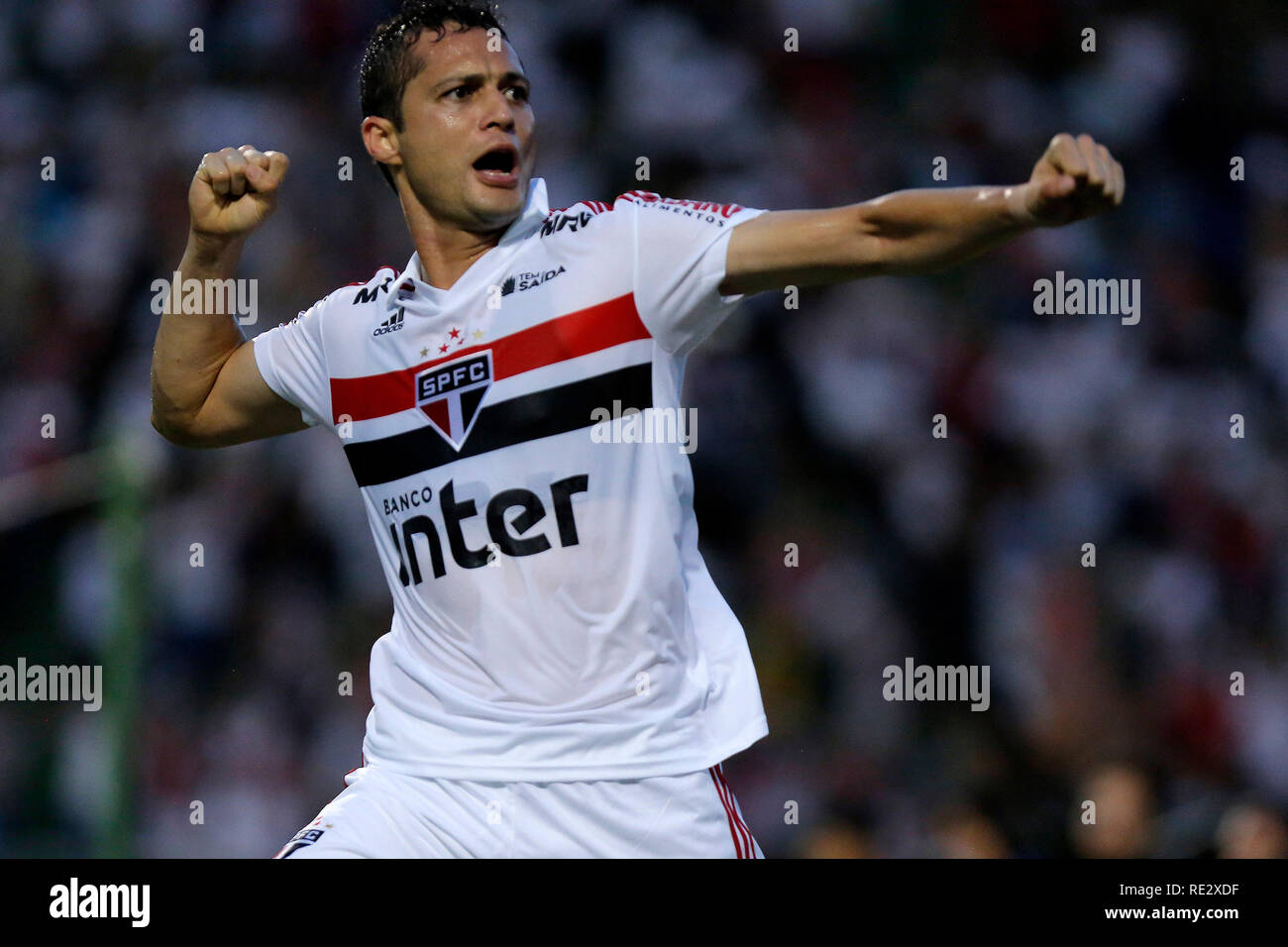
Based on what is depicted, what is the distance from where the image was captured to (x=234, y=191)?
164 inches

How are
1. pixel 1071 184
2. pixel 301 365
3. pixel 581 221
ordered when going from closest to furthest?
pixel 1071 184, pixel 581 221, pixel 301 365

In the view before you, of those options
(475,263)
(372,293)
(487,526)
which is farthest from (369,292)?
(487,526)

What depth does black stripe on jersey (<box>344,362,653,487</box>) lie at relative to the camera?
3729mm

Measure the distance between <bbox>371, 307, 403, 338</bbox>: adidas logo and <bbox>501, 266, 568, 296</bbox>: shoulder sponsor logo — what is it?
0.30 meters

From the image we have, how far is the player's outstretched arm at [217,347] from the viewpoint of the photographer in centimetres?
417

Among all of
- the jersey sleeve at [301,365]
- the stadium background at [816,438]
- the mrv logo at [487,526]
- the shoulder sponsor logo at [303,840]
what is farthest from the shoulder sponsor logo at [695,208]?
the stadium background at [816,438]

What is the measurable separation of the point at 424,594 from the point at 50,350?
211 inches

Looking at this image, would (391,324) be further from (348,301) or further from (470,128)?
(470,128)

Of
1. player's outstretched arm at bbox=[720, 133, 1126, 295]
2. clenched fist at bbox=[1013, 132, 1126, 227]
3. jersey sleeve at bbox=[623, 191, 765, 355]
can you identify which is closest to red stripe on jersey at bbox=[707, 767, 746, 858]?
jersey sleeve at bbox=[623, 191, 765, 355]

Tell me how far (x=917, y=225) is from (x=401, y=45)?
159cm

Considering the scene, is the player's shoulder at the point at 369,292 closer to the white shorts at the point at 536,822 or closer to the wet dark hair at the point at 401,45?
the wet dark hair at the point at 401,45

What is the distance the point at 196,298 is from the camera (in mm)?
4316

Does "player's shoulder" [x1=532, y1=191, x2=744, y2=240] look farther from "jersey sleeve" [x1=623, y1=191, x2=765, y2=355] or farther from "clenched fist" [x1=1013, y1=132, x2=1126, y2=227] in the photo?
"clenched fist" [x1=1013, y1=132, x2=1126, y2=227]

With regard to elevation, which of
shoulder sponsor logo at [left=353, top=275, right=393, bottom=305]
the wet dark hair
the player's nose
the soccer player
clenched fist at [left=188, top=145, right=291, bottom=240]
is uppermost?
the wet dark hair
